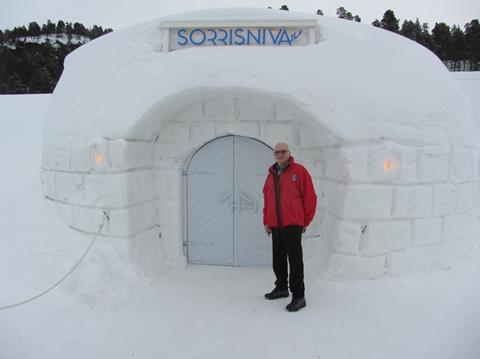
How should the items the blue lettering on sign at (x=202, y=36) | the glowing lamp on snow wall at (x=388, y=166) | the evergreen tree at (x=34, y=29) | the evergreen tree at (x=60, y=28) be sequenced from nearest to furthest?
the glowing lamp on snow wall at (x=388, y=166) < the blue lettering on sign at (x=202, y=36) < the evergreen tree at (x=34, y=29) < the evergreen tree at (x=60, y=28)

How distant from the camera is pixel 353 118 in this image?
3.62 meters

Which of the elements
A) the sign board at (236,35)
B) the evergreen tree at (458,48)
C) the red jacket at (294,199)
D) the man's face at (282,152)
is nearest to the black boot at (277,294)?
the red jacket at (294,199)

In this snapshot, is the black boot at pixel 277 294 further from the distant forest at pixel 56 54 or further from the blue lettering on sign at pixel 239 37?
the distant forest at pixel 56 54

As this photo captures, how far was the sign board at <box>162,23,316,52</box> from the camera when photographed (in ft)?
12.9

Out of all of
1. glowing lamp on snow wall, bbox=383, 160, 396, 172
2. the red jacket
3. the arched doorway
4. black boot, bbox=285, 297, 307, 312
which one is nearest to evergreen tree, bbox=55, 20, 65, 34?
the arched doorway

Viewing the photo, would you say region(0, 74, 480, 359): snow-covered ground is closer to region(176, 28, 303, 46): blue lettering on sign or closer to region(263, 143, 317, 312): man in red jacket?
region(263, 143, 317, 312): man in red jacket

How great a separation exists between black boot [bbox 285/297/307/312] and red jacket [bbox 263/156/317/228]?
2.50 feet

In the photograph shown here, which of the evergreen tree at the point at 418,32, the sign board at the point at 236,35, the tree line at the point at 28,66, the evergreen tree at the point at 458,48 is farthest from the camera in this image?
the evergreen tree at the point at 418,32

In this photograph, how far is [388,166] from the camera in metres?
3.62

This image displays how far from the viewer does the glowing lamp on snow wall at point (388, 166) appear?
11.8 feet

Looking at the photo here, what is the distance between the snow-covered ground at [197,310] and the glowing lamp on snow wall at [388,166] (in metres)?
1.23

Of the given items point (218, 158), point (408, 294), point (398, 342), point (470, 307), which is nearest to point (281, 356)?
point (398, 342)

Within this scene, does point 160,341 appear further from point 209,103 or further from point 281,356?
point 209,103

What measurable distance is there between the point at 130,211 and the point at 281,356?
92.7 inches
